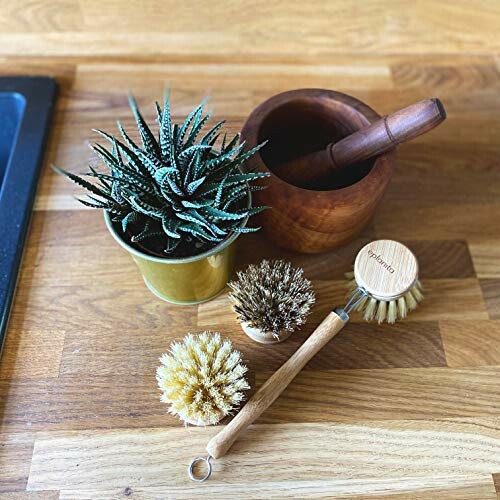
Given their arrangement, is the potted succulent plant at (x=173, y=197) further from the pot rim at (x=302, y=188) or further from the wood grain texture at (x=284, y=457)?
the wood grain texture at (x=284, y=457)

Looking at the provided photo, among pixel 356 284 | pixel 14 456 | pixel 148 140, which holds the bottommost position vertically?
pixel 14 456

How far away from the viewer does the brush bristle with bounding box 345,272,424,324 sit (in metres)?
0.60

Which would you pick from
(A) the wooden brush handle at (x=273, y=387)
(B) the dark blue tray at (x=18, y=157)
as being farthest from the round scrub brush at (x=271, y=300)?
(B) the dark blue tray at (x=18, y=157)

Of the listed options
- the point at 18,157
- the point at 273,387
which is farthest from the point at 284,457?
the point at 18,157

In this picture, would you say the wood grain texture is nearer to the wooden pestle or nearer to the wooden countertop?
the wooden countertop

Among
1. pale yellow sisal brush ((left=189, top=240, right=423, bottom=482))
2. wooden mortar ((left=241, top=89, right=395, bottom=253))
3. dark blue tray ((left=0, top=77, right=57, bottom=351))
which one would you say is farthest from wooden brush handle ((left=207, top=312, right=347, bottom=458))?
dark blue tray ((left=0, top=77, right=57, bottom=351))

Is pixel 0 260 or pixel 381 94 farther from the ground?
pixel 381 94

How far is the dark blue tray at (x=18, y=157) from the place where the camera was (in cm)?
63

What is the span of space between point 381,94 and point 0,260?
58cm

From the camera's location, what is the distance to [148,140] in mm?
517

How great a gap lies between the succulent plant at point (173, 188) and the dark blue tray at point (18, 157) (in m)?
0.19

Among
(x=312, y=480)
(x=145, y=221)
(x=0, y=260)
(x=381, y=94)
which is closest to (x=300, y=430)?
(x=312, y=480)

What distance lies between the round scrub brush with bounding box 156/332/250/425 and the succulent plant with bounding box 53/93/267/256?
110 mm

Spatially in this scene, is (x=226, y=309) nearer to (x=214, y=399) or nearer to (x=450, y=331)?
(x=214, y=399)
